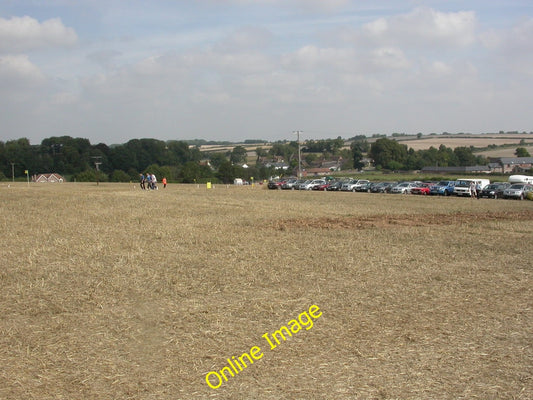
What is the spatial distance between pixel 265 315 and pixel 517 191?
43477 mm

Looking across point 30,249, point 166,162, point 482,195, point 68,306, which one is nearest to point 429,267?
point 68,306

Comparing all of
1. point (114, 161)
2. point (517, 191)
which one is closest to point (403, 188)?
point (517, 191)

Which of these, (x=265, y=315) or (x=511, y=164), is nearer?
(x=265, y=315)

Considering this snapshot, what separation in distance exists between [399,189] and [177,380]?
2134 inches

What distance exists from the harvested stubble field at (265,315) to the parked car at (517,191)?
101ft

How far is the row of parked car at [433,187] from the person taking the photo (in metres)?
47.9

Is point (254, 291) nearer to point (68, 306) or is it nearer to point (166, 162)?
point (68, 306)

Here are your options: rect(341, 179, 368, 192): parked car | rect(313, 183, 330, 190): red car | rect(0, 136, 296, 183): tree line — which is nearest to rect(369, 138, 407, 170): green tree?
rect(0, 136, 296, 183): tree line

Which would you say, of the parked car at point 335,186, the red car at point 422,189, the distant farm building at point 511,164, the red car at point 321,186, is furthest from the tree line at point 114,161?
the red car at point 422,189

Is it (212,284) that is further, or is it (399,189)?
(399,189)

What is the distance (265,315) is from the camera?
29.9 ft

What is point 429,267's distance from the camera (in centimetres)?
1327

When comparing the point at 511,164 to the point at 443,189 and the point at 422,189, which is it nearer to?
the point at 422,189

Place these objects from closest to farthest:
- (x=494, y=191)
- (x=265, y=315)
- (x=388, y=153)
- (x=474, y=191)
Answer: (x=265, y=315) → (x=494, y=191) → (x=474, y=191) → (x=388, y=153)
